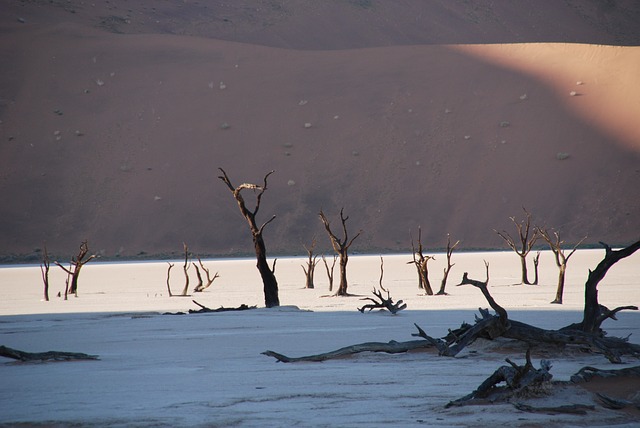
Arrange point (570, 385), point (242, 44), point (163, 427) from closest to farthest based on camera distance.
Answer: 1. point (163, 427)
2. point (570, 385)
3. point (242, 44)

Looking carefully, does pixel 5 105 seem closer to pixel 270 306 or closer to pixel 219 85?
pixel 219 85

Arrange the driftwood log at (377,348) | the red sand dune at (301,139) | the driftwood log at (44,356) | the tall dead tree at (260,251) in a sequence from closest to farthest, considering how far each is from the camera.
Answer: the driftwood log at (377,348), the driftwood log at (44,356), the tall dead tree at (260,251), the red sand dune at (301,139)

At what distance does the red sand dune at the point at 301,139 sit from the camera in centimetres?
5100

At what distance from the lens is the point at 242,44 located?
64938 millimetres

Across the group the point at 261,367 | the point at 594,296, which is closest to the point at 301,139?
the point at 261,367

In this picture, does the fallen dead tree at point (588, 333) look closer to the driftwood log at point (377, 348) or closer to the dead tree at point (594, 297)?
the dead tree at point (594, 297)

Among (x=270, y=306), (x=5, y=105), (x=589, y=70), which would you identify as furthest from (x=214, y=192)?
(x=270, y=306)

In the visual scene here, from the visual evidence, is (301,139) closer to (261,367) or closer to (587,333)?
(261,367)

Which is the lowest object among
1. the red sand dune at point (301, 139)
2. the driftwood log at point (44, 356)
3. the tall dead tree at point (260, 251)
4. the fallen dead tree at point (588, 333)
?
the driftwood log at point (44, 356)

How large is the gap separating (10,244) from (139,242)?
6183 millimetres

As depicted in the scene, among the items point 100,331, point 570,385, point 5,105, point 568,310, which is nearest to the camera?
point 570,385

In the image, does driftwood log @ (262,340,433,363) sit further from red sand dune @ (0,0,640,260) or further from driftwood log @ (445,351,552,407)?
red sand dune @ (0,0,640,260)

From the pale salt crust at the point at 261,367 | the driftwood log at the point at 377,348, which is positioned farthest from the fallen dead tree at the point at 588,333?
the driftwood log at the point at 377,348

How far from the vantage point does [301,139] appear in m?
55.8
